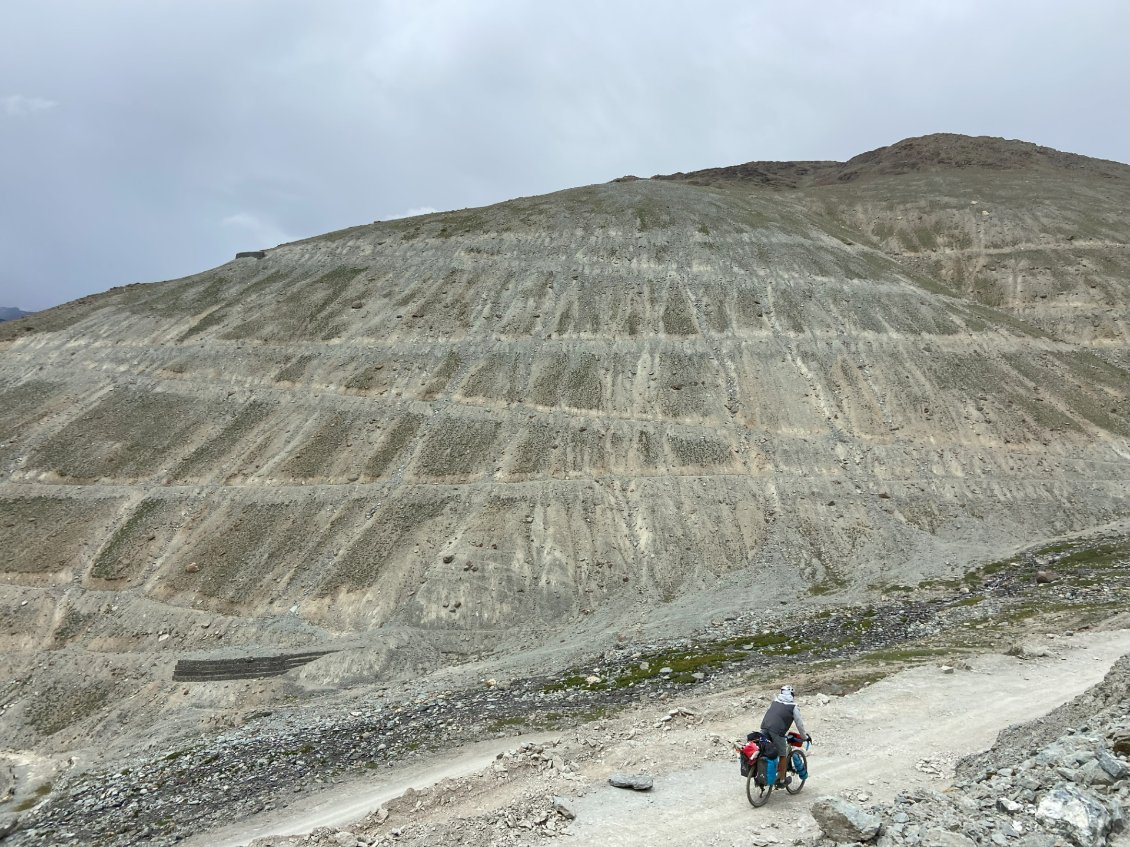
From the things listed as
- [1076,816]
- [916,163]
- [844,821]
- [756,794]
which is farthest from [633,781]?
[916,163]

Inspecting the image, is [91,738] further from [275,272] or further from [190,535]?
[275,272]

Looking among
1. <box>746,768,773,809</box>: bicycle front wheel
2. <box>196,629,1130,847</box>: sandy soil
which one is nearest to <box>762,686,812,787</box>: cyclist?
<box>746,768,773,809</box>: bicycle front wheel

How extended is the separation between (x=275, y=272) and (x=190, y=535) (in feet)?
105

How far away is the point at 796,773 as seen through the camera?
472 inches

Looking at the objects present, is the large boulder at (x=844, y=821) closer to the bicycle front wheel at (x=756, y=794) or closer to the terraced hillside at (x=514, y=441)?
the bicycle front wheel at (x=756, y=794)

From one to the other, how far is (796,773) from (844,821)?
8.67 feet

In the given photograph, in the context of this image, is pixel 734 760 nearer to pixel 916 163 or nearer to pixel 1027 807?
pixel 1027 807

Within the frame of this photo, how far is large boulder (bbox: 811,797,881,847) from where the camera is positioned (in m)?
9.09

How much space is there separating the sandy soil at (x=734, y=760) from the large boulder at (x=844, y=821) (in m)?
1.25

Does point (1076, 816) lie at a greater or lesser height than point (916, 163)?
lesser

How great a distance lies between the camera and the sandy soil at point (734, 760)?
12.0 meters

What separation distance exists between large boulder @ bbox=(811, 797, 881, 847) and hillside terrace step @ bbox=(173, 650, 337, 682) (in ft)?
77.1

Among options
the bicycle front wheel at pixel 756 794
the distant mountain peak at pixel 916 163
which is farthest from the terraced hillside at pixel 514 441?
the distant mountain peak at pixel 916 163

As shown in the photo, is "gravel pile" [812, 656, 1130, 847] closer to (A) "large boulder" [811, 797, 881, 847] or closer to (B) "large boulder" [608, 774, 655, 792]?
(A) "large boulder" [811, 797, 881, 847]
